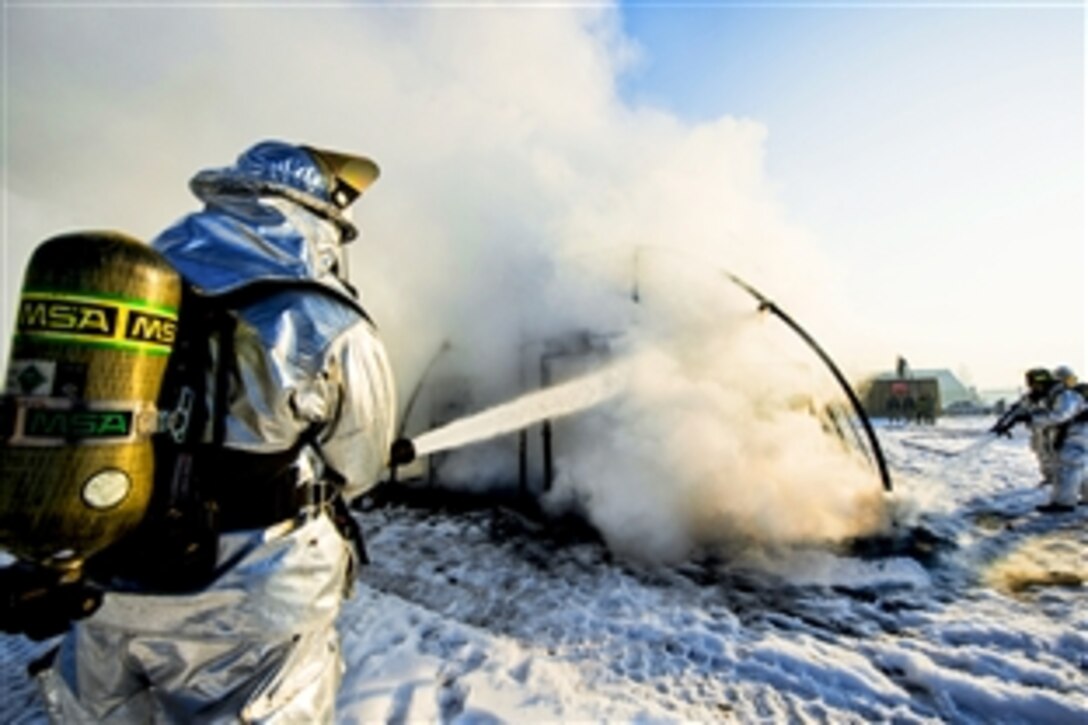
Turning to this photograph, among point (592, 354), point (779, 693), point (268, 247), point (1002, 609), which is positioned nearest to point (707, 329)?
point (592, 354)

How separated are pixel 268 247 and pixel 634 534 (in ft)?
18.5

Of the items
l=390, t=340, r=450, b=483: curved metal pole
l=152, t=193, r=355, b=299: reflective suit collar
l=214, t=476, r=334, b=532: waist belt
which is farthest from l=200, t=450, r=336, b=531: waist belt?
l=390, t=340, r=450, b=483: curved metal pole

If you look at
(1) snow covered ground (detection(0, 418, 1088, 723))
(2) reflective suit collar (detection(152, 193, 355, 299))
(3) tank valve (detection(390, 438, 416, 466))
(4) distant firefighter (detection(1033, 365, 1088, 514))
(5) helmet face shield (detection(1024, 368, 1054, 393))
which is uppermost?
(2) reflective suit collar (detection(152, 193, 355, 299))

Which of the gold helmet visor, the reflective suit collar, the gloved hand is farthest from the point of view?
the gold helmet visor

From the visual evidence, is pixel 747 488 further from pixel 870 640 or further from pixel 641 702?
pixel 641 702

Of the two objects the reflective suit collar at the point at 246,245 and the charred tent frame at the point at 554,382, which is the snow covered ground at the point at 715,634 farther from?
the reflective suit collar at the point at 246,245

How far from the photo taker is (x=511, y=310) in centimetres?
898

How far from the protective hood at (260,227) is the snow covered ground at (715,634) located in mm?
2624

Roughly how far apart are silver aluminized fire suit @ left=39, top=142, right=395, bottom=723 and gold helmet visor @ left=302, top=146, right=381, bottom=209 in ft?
1.11

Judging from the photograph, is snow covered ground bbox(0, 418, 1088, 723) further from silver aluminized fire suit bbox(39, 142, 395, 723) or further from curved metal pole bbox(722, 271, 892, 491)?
silver aluminized fire suit bbox(39, 142, 395, 723)

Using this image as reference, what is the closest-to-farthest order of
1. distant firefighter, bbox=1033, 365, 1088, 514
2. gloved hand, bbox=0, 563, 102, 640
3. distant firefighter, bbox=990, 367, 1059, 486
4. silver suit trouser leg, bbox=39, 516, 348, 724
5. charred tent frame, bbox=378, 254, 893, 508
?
gloved hand, bbox=0, 563, 102, 640 → silver suit trouser leg, bbox=39, 516, 348, 724 → charred tent frame, bbox=378, 254, 893, 508 → distant firefighter, bbox=1033, 365, 1088, 514 → distant firefighter, bbox=990, 367, 1059, 486

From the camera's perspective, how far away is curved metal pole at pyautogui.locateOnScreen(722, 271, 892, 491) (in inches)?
261

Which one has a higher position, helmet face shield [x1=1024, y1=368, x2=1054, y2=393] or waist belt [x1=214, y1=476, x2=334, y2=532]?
helmet face shield [x1=1024, y1=368, x2=1054, y2=393]

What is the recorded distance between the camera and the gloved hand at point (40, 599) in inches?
47.7
